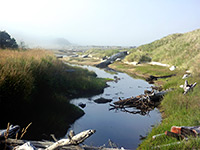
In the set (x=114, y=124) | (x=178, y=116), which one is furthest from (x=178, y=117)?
Answer: (x=114, y=124)

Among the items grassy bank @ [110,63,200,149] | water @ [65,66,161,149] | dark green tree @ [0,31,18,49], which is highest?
dark green tree @ [0,31,18,49]

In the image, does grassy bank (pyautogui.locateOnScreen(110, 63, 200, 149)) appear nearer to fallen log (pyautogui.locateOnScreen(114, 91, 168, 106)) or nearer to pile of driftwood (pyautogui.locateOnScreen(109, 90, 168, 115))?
pile of driftwood (pyautogui.locateOnScreen(109, 90, 168, 115))

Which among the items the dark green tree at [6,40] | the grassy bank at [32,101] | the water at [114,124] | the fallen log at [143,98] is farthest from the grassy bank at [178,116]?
the dark green tree at [6,40]

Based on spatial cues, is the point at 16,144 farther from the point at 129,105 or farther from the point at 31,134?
the point at 129,105

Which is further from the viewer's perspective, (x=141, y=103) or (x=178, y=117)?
(x=141, y=103)

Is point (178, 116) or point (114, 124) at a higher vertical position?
point (178, 116)

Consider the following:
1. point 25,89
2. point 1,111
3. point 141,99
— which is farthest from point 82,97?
point 1,111

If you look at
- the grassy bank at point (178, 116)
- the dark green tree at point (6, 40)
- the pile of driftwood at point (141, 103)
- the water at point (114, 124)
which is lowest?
the water at point (114, 124)

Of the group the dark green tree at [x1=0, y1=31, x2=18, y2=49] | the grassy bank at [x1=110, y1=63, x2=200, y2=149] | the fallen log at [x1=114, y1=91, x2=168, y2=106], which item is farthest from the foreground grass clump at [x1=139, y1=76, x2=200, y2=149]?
the dark green tree at [x1=0, y1=31, x2=18, y2=49]

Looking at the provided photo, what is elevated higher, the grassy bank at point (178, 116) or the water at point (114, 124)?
the grassy bank at point (178, 116)

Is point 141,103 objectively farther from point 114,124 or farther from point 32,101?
point 32,101

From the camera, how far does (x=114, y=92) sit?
717 inches

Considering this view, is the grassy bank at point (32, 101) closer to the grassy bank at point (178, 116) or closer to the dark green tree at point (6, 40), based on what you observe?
the grassy bank at point (178, 116)

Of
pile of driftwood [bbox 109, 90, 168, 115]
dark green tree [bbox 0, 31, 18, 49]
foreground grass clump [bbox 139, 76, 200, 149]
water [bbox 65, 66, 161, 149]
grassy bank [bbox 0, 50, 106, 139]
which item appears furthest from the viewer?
dark green tree [bbox 0, 31, 18, 49]
